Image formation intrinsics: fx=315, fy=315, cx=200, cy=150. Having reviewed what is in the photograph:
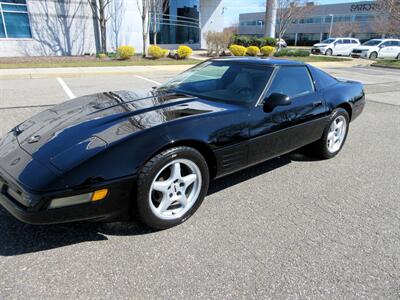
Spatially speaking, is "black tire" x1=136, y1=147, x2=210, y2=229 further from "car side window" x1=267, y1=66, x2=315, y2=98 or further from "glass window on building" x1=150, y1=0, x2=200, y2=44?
"glass window on building" x1=150, y1=0, x2=200, y2=44

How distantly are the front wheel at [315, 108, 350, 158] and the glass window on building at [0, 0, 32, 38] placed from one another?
1950cm

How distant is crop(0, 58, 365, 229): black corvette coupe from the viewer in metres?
2.15

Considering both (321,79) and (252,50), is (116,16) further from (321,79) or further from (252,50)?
(321,79)

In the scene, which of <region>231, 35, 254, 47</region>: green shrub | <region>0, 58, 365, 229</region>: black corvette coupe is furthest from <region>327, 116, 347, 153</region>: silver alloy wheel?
<region>231, 35, 254, 47</region>: green shrub

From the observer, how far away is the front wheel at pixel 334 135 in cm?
415

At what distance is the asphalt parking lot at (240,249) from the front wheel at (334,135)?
0.61 meters

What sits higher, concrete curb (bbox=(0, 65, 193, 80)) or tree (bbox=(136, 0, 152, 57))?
tree (bbox=(136, 0, 152, 57))

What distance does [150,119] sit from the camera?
2654 millimetres

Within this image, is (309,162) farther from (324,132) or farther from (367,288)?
(367,288)

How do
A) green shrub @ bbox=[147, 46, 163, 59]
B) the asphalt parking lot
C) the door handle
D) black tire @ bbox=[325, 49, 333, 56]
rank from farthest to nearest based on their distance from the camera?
1. black tire @ bbox=[325, 49, 333, 56]
2. green shrub @ bbox=[147, 46, 163, 59]
3. the door handle
4. the asphalt parking lot

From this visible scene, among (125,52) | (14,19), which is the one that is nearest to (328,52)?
(125,52)

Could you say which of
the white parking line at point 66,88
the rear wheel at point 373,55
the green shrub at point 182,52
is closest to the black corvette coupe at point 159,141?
the white parking line at point 66,88

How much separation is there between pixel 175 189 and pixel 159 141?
47cm

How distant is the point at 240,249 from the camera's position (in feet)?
7.99
